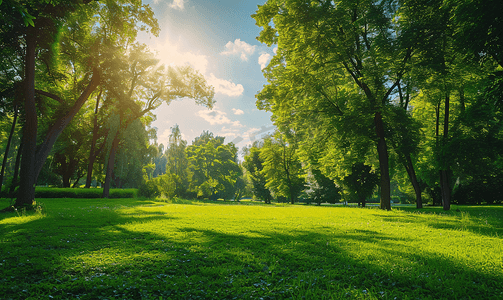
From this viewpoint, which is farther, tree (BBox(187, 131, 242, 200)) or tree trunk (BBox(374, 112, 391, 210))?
tree (BBox(187, 131, 242, 200))

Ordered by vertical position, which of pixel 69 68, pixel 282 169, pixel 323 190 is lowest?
pixel 323 190

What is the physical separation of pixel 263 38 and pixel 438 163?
15.4 m

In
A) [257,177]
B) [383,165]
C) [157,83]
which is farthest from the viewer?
[257,177]

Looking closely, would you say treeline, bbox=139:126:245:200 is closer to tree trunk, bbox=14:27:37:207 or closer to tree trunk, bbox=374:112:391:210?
tree trunk, bbox=14:27:37:207

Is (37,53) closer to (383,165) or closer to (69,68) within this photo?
(69,68)

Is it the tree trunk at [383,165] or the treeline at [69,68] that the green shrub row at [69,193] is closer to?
the treeline at [69,68]

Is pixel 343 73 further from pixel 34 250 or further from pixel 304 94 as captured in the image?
pixel 34 250

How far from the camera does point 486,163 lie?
16406 millimetres

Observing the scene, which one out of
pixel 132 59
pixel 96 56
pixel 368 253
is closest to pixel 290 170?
pixel 132 59

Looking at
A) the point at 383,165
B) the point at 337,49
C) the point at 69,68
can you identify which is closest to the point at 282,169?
the point at 383,165

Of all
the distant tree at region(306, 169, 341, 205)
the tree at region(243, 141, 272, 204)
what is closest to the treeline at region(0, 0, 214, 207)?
the distant tree at region(306, 169, 341, 205)

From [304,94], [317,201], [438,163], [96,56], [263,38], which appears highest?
[263,38]

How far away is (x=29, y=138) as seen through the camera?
11.5 metres

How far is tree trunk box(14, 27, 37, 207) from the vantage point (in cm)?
1136
